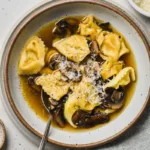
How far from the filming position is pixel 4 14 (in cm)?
226

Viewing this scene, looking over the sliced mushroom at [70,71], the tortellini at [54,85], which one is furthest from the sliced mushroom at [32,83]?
the sliced mushroom at [70,71]

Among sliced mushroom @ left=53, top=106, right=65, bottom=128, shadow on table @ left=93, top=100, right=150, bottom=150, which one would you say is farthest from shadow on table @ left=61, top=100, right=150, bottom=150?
sliced mushroom @ left=53, top=106, right=65, bottom=128

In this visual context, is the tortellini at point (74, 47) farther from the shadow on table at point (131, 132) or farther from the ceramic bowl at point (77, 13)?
the shadow on table at point (131, 132)

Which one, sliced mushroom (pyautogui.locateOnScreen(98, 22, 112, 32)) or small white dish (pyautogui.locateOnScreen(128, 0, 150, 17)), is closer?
small white dish (pyautogui.locateOnScreen(128, 0, 150, 17))

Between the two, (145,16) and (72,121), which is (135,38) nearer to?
(145,16)

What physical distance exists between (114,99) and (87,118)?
155 millimetres

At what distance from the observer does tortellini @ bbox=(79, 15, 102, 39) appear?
7.45 feet

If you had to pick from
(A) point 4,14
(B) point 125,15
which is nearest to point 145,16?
(B) point 125,15

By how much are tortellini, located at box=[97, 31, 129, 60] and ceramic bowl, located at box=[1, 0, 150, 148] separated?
0.13 ft

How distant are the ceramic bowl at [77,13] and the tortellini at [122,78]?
5cm

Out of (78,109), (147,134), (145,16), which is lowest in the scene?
(147,134)

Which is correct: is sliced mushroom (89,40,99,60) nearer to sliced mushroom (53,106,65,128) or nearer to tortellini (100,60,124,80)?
tortellini (100,60,124,80)

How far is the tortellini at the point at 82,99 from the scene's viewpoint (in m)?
2.27

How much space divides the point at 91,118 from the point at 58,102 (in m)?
0.17
